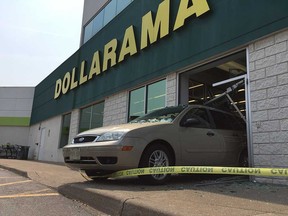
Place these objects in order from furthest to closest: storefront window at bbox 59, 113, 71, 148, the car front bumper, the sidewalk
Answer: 1. storefront window at bbox 59, 113, 71, 148
2. the car front bumper
3. the sidewalk

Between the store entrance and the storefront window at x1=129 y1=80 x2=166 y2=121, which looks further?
the storefront window at x1=129 y1=80 x2=166 y2=121

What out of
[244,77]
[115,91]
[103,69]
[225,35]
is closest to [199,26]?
[225,35]

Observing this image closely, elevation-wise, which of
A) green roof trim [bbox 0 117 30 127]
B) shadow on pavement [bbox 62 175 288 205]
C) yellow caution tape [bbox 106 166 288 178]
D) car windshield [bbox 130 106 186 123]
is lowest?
shadow on pavement [bbox 62 175 288 205]

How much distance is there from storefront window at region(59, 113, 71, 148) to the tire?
46.7 feet

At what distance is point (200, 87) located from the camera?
12359 mm

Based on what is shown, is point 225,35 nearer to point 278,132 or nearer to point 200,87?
point 278,132

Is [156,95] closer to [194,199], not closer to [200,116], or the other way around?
[200,116]

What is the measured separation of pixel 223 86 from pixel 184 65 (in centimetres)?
157

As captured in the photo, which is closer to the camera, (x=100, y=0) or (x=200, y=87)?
(x=200, y=87)

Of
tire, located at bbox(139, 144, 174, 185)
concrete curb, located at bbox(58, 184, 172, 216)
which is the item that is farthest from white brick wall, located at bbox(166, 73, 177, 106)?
concrete curb, located at bbox(58, 184, 172, 216)

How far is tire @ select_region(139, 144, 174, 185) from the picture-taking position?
5.83m

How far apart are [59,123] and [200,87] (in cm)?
1181

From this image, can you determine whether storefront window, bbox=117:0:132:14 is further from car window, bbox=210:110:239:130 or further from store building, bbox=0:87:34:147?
store building, bbox=0:87:34:147

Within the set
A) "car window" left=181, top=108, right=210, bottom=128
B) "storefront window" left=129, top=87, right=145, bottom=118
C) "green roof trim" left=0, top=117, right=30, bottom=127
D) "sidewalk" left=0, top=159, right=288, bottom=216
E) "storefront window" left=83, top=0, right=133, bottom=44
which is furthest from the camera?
"green roof trim" left=0, top=117, right=30, bottom=127
